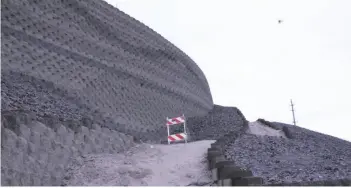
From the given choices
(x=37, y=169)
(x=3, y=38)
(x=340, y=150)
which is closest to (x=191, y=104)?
(x=340, y=150)

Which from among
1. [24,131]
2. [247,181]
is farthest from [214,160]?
[24,131]

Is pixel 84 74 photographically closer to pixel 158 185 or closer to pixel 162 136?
pixel 162 136

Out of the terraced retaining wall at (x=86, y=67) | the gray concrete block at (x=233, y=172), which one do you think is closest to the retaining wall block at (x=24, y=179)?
the terraced retaining wall at (x=86, y=67)

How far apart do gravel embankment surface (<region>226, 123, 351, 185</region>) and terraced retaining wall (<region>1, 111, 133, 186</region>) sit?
3316 millimetres

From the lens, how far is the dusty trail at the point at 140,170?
25.5 ft

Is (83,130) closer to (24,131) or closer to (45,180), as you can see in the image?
(45,180)

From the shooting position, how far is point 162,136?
48.5 feet

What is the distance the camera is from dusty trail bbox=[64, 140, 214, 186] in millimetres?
7762

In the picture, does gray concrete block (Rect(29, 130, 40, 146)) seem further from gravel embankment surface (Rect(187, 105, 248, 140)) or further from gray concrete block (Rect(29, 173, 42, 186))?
gravel embankment surface (Rect(187, 105, 248, 140))

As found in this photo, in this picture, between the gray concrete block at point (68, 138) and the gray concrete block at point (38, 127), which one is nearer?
the gray concrete block at point (38, 127)

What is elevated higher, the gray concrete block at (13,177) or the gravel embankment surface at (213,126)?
the gravel embankment surface at (213,126)

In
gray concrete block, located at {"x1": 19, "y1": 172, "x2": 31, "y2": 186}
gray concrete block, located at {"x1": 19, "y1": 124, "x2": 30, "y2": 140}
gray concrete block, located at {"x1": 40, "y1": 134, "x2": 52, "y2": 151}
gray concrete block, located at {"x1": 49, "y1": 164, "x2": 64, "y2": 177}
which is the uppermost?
gray concrete block, located at {"x1": 19, "y1": 124, "x2": 30, "y2": 140}

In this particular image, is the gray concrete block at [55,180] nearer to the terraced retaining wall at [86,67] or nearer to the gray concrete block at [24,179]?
the gray concrete block at [24,179]

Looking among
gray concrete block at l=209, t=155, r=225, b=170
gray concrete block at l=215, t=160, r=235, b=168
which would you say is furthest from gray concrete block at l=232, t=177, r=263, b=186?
gray concrete block at l=209, t=155, r=225, b=170
